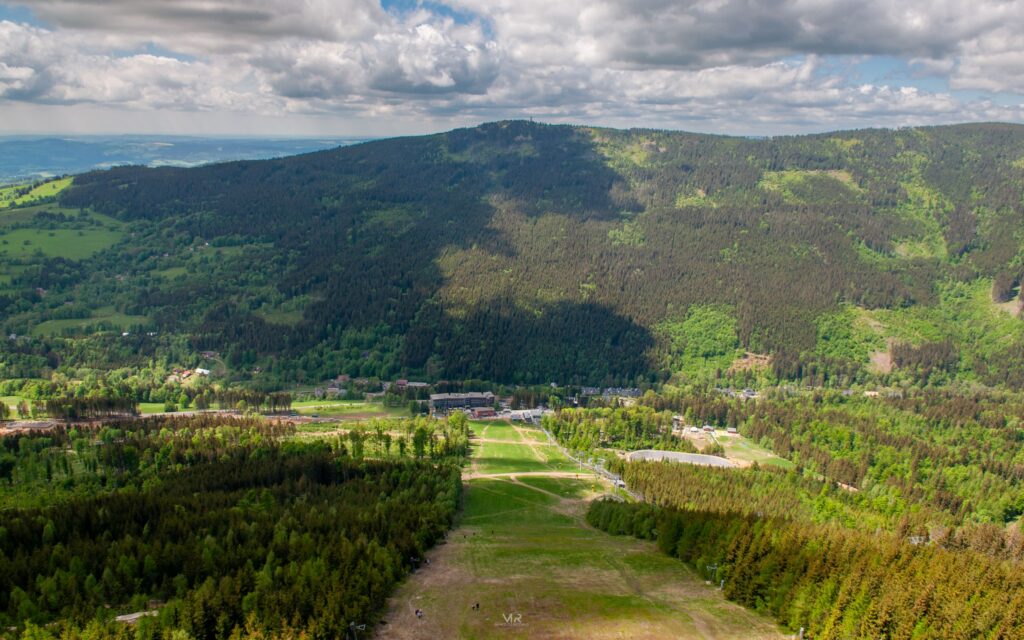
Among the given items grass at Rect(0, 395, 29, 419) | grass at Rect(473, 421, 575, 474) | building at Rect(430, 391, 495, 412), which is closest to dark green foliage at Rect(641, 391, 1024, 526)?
grass at Rect(473, 421, 575, 474)

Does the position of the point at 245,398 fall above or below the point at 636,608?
below

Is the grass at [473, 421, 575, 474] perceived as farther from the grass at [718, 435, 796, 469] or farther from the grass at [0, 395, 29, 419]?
the grass at [0, 395, 29, 419]

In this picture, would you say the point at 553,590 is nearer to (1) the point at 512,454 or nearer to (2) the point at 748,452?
(1) the point at 512,454

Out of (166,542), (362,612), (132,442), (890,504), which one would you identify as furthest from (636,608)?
(132,442)

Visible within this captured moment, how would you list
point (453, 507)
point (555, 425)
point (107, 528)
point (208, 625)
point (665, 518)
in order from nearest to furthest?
point (208, 625)
point (107, 528)
point (665, 518)
point (453, 507)
point (555, 425)

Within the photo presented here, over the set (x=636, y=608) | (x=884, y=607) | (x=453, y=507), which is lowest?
(x=453, y=507)

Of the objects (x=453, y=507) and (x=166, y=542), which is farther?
(x=453, y=507)

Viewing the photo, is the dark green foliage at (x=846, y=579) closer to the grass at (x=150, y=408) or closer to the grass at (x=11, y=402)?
the grass at (x=150, y=408)

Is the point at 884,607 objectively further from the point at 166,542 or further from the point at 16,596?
the point at 16,596
